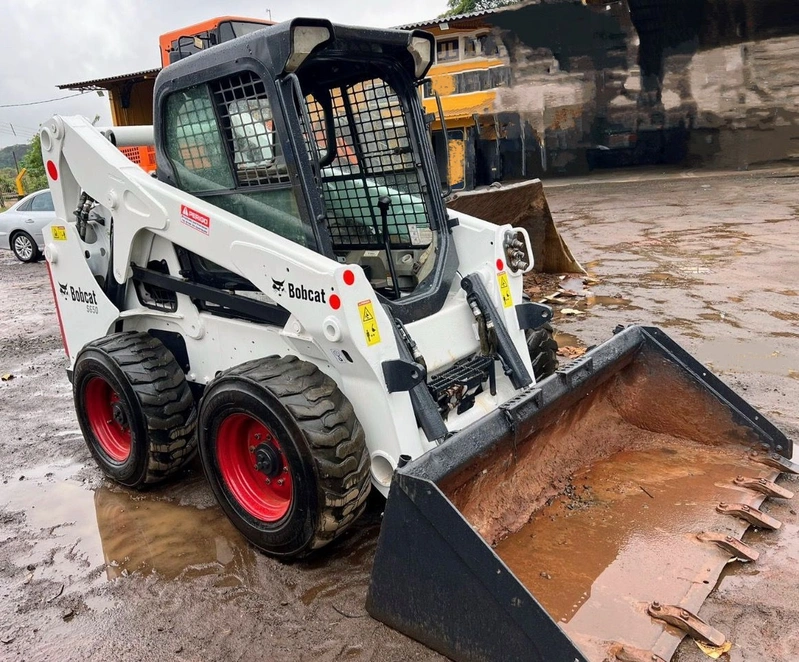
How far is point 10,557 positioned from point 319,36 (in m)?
2.87

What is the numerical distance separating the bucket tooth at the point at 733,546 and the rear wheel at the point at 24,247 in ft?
43.5

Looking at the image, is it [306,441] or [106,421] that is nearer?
[306,441]

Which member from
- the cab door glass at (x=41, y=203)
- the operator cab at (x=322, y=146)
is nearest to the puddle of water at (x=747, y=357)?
the operator cab at (x=322, y=146)

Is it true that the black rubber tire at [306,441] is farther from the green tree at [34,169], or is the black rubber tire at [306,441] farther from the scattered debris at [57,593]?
the green tree at [34,169]

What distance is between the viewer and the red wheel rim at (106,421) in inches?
157

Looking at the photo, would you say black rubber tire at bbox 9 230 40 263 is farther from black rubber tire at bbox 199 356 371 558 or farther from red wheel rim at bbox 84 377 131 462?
black rubber tire at bbox 199 356 371 558

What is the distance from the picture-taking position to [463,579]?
7.41 feet

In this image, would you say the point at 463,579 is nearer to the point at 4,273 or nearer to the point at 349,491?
the point at 349,491

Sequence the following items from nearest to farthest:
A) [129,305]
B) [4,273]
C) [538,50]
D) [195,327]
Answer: [195,327] → [129,305] → [4,273] → [538,50]

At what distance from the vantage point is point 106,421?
409 cm

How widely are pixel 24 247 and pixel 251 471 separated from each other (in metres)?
12.0

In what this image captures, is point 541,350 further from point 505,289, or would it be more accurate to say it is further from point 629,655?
point 629,655

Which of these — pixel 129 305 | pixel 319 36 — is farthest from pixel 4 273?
pixel 319 36

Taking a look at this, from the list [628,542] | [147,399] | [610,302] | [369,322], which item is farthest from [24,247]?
[628,542]
